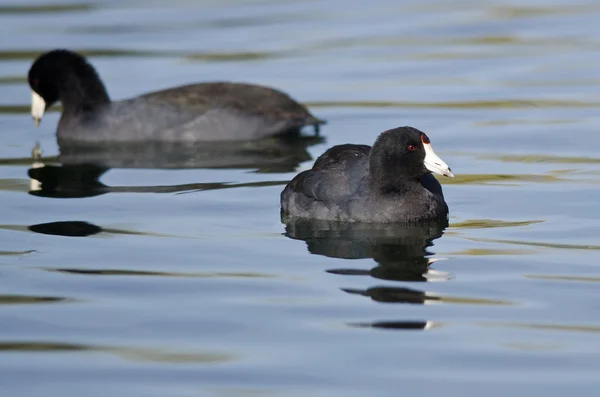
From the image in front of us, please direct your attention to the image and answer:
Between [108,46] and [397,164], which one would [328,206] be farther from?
[108,46]

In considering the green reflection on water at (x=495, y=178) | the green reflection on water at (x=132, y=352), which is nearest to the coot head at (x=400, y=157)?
the green reflection on water at (x=495, y=178)

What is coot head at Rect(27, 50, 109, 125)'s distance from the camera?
47.3 feet

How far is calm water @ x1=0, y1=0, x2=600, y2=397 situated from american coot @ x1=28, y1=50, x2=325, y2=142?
0.31 metres

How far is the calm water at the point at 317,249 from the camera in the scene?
6.68m

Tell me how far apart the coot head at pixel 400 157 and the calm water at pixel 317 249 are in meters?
0.40

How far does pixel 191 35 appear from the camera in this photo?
19109mm

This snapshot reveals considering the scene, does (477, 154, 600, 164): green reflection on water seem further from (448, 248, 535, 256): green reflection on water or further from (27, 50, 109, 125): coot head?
(27, 50, 109, 125): coot head

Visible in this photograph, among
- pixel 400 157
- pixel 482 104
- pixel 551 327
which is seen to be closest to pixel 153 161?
pixel 482 104

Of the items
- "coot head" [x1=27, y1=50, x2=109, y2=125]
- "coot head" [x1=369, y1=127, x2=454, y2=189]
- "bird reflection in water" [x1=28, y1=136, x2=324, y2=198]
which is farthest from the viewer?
"coot head" [x1=27, y1=50, x2=109, y2=125]

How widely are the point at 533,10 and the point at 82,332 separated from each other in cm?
1420

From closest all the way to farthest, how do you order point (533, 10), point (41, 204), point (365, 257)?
point (365, 257) → point (41, 204) → point (533, 10)

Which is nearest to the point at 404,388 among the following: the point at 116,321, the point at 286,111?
the point at 116,321

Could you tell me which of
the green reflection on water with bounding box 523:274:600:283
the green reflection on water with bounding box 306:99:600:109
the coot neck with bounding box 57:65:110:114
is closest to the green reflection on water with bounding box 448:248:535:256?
the green reflection on water with bounding box 523:274:600:283

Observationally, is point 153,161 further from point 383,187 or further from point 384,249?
point 384,249
